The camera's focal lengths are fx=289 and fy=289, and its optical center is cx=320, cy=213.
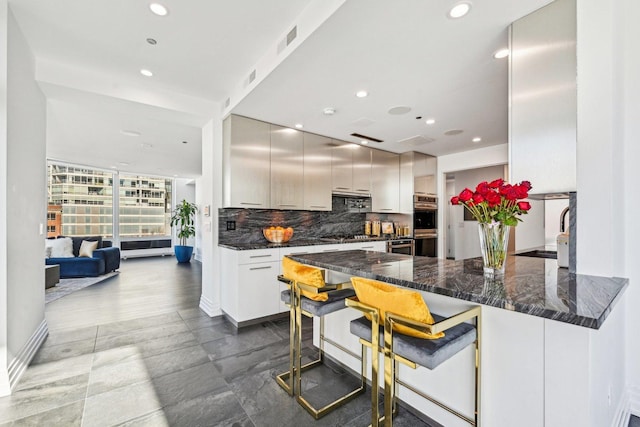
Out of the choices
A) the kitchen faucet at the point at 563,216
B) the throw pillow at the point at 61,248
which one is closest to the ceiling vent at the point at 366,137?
the kitchen faucet at the point at 563,216

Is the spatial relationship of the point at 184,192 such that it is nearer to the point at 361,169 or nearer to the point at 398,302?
the point at 361,169

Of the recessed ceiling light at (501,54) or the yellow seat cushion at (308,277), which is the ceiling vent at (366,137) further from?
the yellow seat cushion at (308,277)

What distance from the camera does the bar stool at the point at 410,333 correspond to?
124 centimetres

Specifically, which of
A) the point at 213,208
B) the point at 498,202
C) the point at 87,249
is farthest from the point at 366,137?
the point at 87,249

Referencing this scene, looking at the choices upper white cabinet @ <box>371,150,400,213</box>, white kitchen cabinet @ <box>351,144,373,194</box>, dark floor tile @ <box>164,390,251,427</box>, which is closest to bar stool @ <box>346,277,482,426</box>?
dark floor tile @ <box>164,390,251,427</box>

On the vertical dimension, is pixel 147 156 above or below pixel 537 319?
above

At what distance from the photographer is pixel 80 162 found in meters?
6.83

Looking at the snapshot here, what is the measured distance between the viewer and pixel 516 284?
4.51 ft

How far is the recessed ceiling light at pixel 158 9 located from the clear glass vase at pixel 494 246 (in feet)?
8.29

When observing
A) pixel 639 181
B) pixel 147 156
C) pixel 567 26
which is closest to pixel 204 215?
pixel 147 156

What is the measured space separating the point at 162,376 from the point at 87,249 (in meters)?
5.12

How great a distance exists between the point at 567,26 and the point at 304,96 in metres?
2.07

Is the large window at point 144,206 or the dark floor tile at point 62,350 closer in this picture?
the dark floor tile at point 62,350

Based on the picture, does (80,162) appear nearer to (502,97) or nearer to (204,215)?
(204,215)
